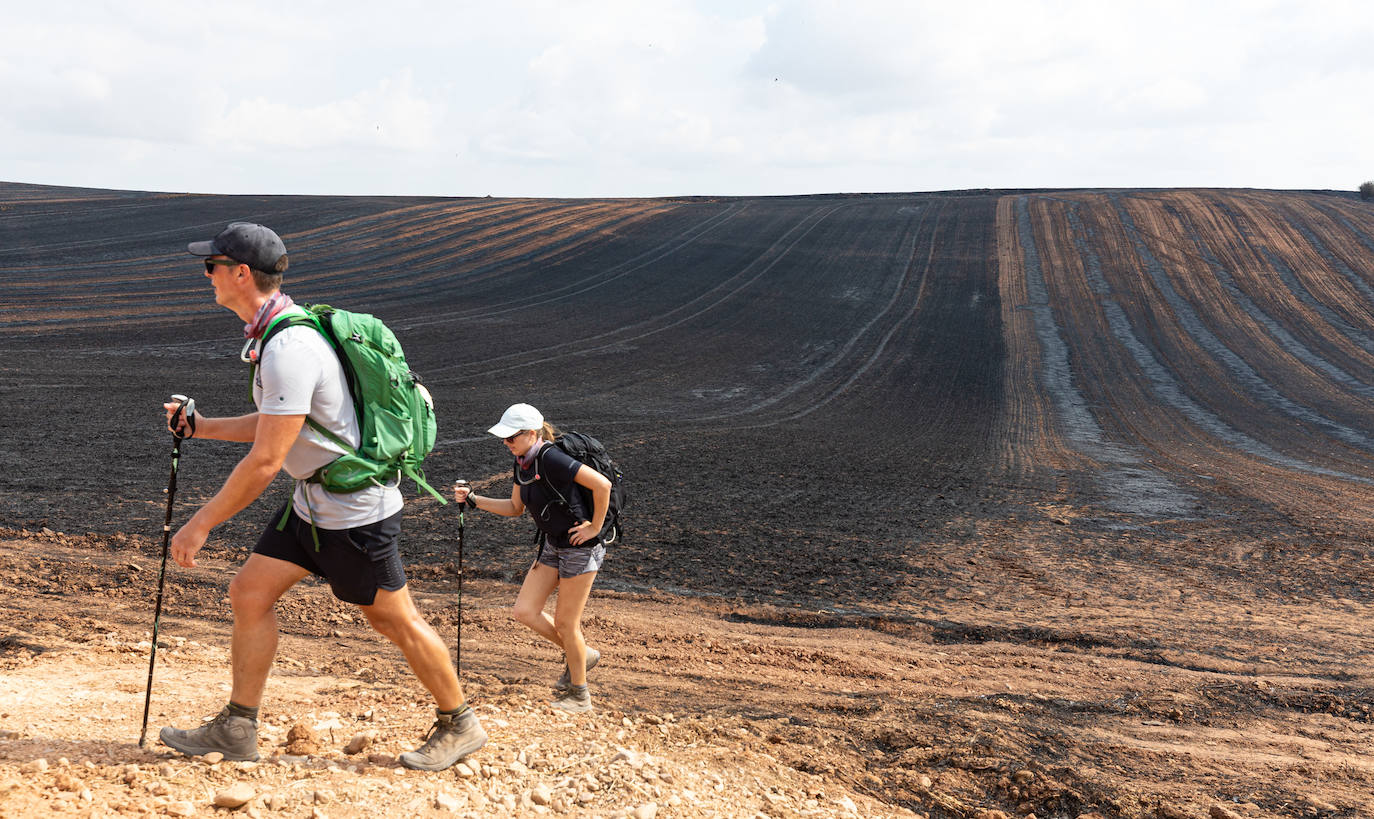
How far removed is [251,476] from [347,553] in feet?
1.48

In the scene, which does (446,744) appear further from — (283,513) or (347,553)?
(283,513)

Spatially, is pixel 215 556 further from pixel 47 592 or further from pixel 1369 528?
pixel 1369 528

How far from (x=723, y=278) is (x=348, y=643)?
1273 inches

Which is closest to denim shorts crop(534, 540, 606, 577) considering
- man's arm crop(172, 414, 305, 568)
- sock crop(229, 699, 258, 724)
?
sock crop(229, 699, 258, 724)

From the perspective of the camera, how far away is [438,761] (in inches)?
145

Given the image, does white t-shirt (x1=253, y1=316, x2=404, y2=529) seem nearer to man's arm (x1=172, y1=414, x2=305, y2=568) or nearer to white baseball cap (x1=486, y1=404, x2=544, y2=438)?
man's arm (x1=172, y1=414, x2=305, y2=568)

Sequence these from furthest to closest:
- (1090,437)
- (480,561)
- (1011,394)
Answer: (1011,394) < (1090,437) < (480,561)

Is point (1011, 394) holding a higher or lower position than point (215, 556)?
higher

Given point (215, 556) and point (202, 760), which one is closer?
point (202, 760)

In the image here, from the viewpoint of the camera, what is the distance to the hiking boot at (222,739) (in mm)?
3584

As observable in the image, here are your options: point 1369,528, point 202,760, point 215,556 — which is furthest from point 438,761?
point 1369,528

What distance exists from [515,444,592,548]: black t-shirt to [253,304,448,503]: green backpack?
1437 mm

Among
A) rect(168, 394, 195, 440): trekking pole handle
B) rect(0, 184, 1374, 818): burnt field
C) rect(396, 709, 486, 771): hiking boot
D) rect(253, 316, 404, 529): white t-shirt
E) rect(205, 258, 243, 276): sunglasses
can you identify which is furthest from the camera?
rect(0, 184, 1374, 818): burnt field

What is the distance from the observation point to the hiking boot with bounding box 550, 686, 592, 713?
4918mm
